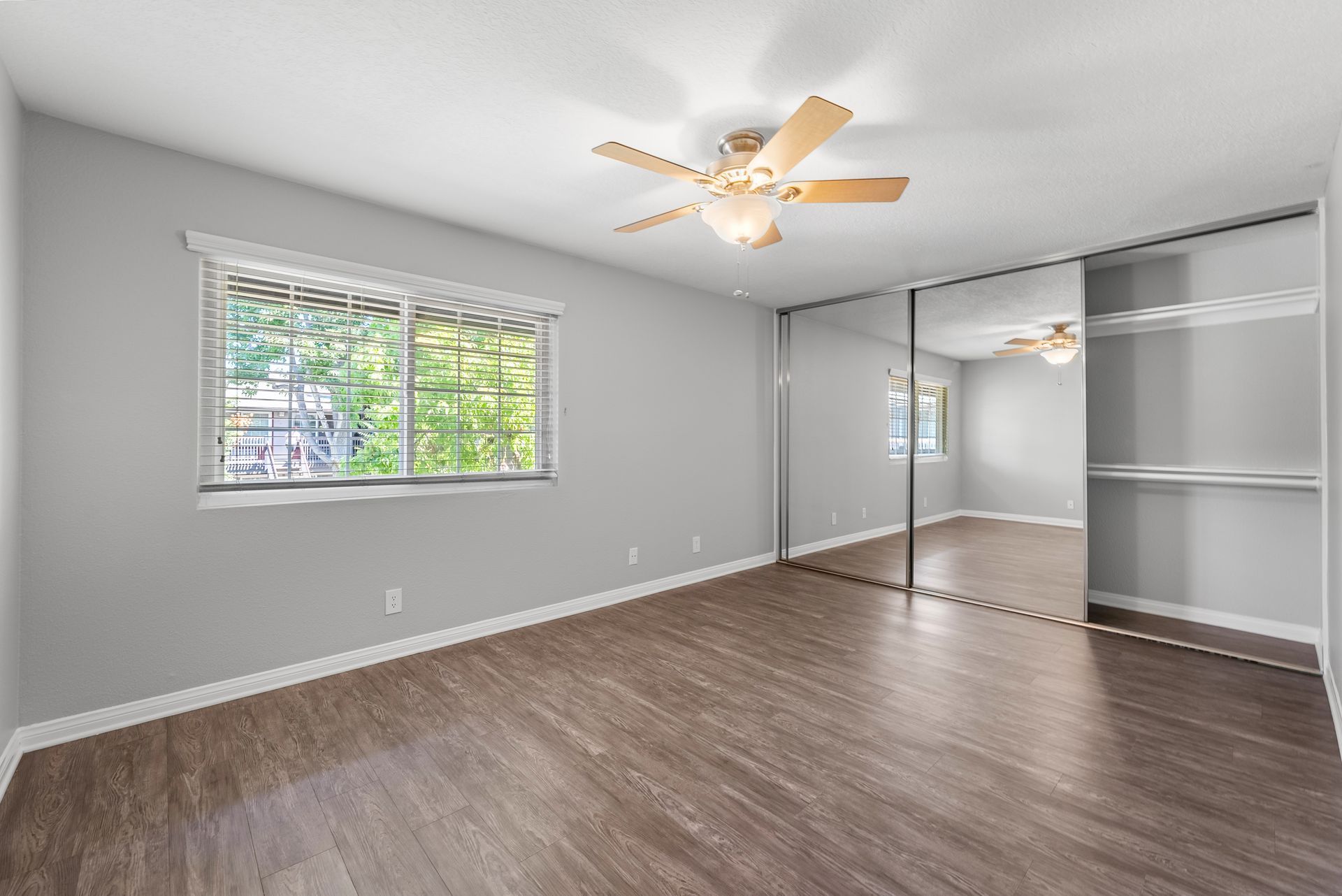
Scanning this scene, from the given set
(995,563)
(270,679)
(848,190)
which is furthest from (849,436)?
(270,679)

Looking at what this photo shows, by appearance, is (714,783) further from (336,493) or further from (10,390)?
(10,390)

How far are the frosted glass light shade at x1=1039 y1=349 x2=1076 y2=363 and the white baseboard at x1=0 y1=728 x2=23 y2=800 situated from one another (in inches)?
206

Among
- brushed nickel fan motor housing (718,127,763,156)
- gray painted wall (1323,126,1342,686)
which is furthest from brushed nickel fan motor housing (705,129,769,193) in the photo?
gray painted wall (1323,126,1342,686)

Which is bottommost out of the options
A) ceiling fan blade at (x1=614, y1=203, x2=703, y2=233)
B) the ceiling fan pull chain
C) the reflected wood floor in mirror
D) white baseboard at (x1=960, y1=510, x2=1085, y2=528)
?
the reflected wood floor in mirror

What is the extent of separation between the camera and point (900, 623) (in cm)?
359

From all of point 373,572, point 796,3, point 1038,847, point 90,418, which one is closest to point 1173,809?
point 1038,847

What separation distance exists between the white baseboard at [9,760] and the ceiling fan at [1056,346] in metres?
5.22

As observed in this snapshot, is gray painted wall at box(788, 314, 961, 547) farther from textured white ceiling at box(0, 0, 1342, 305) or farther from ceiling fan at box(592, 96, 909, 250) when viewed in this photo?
ceiling fan at box(592, 96, 909, 250)

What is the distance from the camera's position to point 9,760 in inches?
77.2

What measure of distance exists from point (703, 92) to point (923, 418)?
306 cm

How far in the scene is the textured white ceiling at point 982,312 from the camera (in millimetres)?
3619

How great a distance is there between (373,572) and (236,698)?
746 millimetres

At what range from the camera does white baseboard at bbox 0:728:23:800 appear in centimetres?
188

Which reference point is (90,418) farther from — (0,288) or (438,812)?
(438,812)
